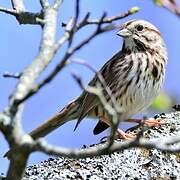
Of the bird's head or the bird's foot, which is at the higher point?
the bird's head

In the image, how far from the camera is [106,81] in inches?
239

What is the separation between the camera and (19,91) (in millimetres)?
2180

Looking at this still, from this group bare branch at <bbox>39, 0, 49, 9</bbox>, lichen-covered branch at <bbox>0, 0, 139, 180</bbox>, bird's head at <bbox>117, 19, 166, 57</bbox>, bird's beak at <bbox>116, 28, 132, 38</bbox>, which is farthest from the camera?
bird's head at <bbox>117, 19, 166, 57</bbox>

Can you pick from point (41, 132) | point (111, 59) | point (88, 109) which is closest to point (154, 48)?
point (111, 59)

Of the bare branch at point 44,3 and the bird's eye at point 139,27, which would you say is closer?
the bare branch at point 44,3

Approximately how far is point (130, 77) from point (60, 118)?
76 cm

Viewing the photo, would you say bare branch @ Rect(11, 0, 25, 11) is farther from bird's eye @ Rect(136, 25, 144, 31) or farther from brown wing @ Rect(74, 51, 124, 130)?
bird's eye @ Rect(136, 25, 144, 31)

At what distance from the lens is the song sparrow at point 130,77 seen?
5.73 meters

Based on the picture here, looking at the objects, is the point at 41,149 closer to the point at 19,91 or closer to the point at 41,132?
the point at 19,91

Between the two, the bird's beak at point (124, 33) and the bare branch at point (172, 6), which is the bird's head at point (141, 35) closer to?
the bird's beak at point (124, 33)

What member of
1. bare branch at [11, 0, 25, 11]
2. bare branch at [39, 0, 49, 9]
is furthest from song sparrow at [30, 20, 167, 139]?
bare branch at [39, 0, 49, 9]

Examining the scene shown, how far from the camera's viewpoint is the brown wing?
5.86 m

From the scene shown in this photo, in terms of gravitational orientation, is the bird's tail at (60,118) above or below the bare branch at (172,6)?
below

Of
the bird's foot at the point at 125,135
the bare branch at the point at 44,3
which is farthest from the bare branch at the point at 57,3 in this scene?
the bird's foot at the point at 125,135
